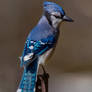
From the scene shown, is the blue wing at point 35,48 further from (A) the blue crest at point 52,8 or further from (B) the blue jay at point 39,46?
(A) the blue crest at point 52,8

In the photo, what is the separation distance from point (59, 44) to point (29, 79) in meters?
0.72

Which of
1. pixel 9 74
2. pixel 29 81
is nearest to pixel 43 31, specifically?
pixel 29 81

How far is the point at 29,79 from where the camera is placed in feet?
2.52

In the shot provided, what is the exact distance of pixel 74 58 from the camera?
1485 mm

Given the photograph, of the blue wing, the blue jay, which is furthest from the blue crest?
the blue wing

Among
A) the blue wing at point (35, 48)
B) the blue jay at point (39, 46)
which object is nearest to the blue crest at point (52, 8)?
the blue jay at point (39, 46)

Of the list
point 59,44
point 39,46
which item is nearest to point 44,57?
point 39,46

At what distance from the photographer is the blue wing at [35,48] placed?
0.77m

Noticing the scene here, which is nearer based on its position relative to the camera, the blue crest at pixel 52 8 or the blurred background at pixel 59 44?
the blue crest at pixel 52 8

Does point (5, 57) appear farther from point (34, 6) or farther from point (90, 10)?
point (90, 10)

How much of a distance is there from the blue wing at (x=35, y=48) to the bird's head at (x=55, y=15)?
6 cm

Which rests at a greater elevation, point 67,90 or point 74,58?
point 74,58

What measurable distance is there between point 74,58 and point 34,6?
1.46 ft

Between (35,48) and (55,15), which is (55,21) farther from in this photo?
(35,48)
